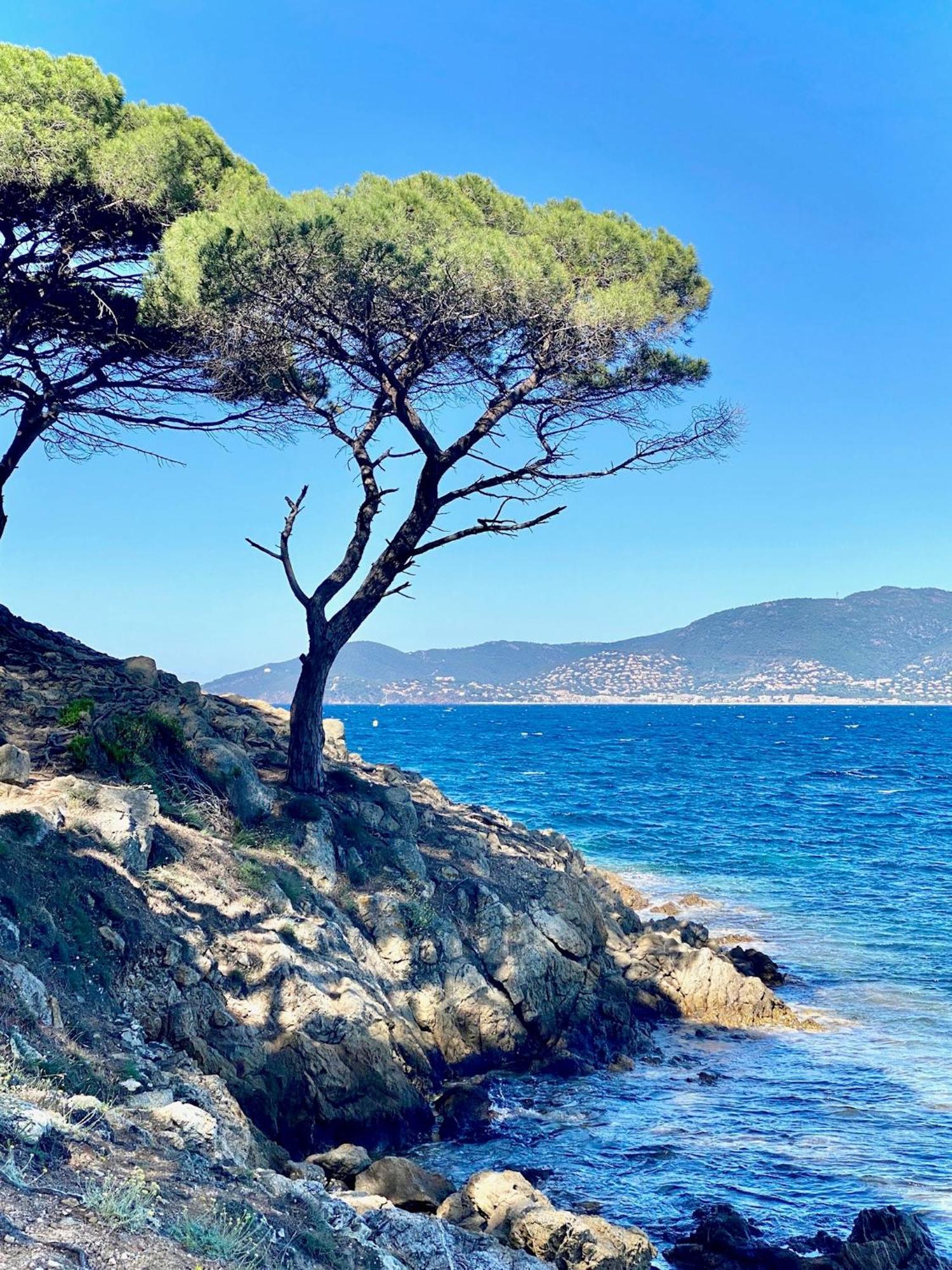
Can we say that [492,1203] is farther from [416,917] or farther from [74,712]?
[74,712]

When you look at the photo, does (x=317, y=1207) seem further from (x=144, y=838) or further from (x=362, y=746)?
(x=362, y=746)

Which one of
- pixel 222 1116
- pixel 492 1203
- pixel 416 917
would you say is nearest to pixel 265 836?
pixel 416 917

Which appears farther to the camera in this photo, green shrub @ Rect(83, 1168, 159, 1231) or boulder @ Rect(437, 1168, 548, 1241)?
boulder @ Rect(437, 1168, 548, 1241)

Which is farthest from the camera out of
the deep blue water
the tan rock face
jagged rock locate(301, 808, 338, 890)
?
jagged rock locate(301, 808, 338, 890)

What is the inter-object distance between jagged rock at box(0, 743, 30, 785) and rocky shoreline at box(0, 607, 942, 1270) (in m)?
0.03

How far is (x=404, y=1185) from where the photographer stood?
8719 mm

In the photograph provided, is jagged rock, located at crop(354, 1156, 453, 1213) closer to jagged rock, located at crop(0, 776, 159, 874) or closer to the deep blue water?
the deep blue water

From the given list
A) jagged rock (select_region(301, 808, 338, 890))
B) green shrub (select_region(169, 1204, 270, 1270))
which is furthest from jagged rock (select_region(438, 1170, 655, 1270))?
jagged rock (select_region(301, 808, 338, 890))

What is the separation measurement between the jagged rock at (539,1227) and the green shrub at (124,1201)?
3986 millimetres

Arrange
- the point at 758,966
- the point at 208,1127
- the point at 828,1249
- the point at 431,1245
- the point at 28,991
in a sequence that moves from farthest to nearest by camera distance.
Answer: the point at 758,966, the point at 828,1249, the point at 28,991, the point at 431,1245, the point at 208,1127

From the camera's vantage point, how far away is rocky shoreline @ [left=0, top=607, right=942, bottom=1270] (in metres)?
6.61

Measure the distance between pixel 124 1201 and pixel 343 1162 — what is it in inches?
185

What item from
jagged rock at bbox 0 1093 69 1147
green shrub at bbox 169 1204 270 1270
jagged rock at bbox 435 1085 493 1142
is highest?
jagged rock at bbox 0 1093 69 1147

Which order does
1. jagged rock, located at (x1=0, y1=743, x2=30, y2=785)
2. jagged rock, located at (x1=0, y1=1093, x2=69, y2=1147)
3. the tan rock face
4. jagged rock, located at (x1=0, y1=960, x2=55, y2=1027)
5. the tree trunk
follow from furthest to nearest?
the tree trunk, jagged rock, located at (x1=0, y1=743, x2=30, y2=785), the tan rock face, jagged rock, located at (x1=0, y1=960, x2=55, y2=1027), jagged rock, located at (x1=0, y1=1093, x2=69, y2=1147)
